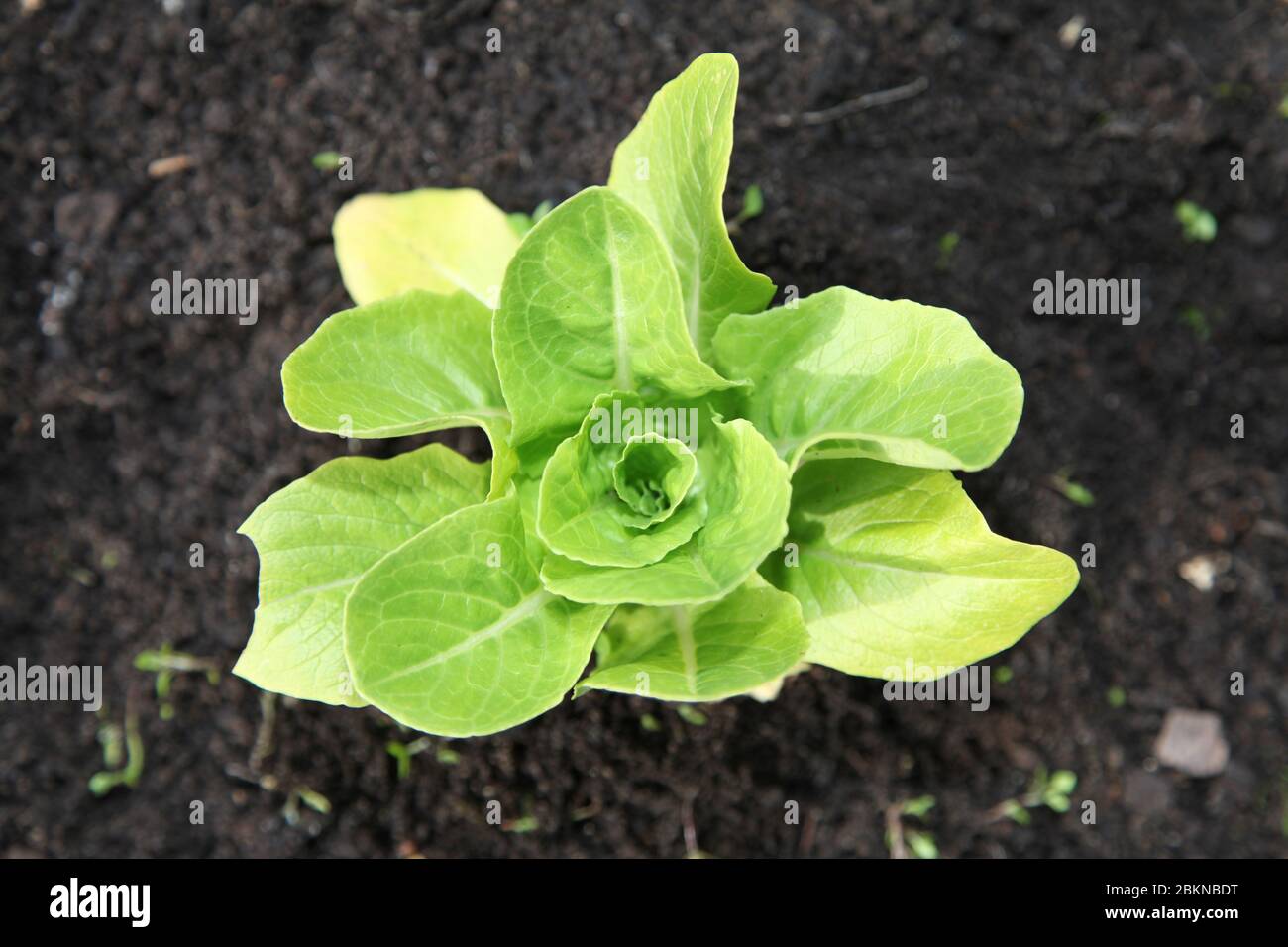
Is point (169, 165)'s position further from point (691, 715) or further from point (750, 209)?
point (691, 715)

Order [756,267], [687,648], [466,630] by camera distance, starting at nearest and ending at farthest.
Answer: [466,630] → [687,648] → [756,267]

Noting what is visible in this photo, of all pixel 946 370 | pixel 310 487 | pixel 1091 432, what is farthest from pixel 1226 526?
pixel 310 487

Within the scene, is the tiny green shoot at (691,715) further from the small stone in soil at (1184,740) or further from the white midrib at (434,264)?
the small stone in soil at (1184,740)

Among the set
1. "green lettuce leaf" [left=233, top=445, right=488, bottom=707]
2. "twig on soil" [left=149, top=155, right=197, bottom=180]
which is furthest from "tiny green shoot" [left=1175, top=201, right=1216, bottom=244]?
"twig on soil" [left=149, top=155, right=197, bottom=180]

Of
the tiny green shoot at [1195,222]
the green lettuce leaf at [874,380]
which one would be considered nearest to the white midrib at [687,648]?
the green lettuce leaf at [874,380]

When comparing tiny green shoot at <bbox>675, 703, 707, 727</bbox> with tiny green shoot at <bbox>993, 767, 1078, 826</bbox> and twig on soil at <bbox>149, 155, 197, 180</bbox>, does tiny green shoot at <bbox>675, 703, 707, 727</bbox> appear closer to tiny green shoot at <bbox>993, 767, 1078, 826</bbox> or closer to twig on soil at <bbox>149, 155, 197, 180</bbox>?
tiny green shoot at <bbox>993, 767, 1078, 826</bbox>

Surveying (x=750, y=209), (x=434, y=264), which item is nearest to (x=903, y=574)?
(x=750, y=209)

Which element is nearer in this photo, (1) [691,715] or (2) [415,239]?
(2) [415,239]
